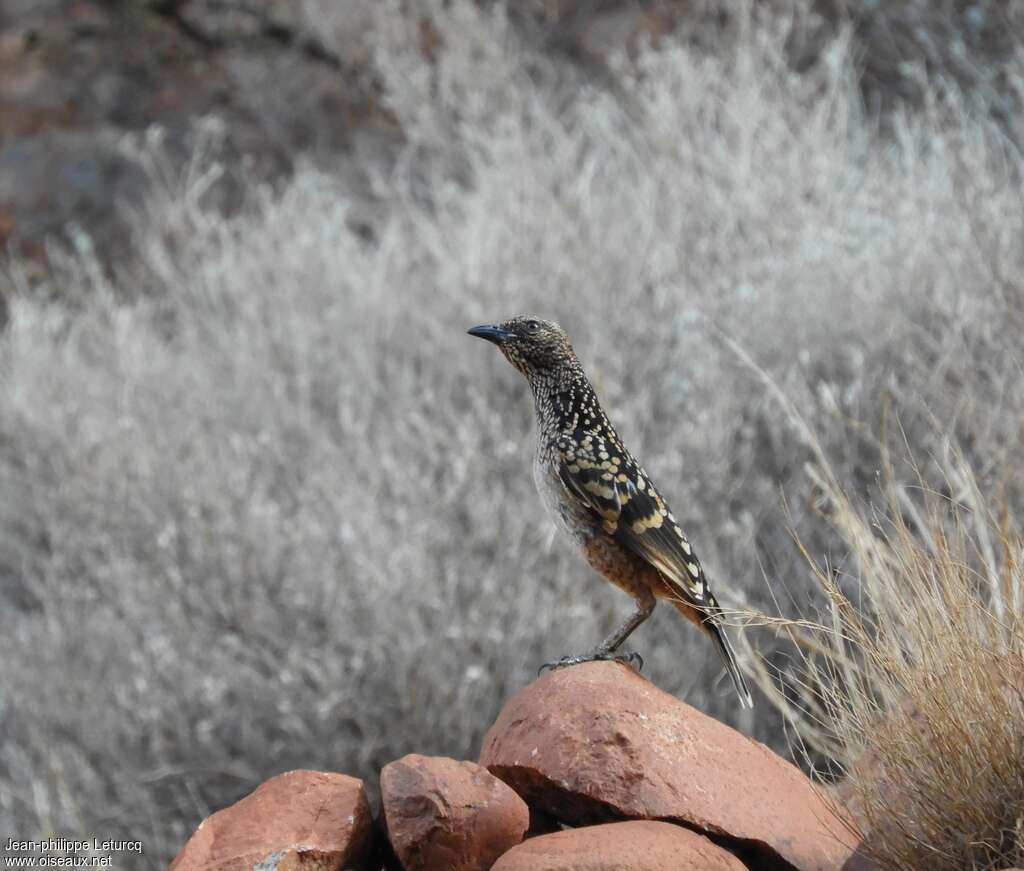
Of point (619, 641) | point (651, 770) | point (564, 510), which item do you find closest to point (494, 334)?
point (564, 510)

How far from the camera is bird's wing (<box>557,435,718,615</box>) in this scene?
3725 mm

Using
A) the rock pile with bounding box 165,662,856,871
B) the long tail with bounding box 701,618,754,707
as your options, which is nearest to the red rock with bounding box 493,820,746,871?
the rock pile with bounding box 165,662,856,871

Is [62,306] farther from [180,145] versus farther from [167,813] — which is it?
[167,813]

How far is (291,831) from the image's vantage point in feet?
10.1

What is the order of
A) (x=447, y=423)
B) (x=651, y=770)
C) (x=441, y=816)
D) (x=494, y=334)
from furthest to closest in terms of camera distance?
(x=447, y=423)
(x=494, y=334)
(x=651, y=770)
(x=441, y=816)

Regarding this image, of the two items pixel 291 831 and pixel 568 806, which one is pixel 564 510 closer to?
pixel 568 806

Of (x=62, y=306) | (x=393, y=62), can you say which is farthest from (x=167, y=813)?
(x=393, y=62)

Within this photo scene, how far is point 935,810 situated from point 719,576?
2.53 meters

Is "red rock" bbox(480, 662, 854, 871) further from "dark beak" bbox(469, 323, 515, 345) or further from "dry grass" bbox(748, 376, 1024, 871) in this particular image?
"dark beak" bbox(469, 323, 515, 345)

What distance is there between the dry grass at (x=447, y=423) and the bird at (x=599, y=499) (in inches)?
27.6

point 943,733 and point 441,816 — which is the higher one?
point 943,733

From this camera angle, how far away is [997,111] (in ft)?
28.8

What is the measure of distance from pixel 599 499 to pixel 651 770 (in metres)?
0.86

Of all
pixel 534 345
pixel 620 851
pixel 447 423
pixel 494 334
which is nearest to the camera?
pixel 620 851
